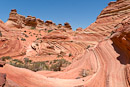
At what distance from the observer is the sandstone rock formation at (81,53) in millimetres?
4053

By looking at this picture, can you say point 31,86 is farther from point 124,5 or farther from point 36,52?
point 124,5

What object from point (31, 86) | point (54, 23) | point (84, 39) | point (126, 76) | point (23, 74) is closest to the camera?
point (31, 86)

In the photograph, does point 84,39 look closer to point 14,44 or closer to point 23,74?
A: point 14,44

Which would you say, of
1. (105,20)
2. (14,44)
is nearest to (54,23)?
(105,20)

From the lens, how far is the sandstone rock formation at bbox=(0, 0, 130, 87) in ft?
13.3

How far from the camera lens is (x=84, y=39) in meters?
17.5

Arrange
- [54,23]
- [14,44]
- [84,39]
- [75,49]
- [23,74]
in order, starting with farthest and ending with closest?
[54,23]
[84,39]
[75,49]
[14,44]
[23,74]

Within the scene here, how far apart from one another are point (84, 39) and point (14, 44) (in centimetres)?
1047

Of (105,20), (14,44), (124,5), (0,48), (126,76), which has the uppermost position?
(124,5)

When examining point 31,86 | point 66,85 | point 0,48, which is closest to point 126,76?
point 66,85

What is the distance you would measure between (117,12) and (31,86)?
19229mm

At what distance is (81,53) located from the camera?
1227 cm

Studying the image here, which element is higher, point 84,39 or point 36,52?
point 84,39

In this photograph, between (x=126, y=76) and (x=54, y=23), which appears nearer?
(x=126, y=76)
